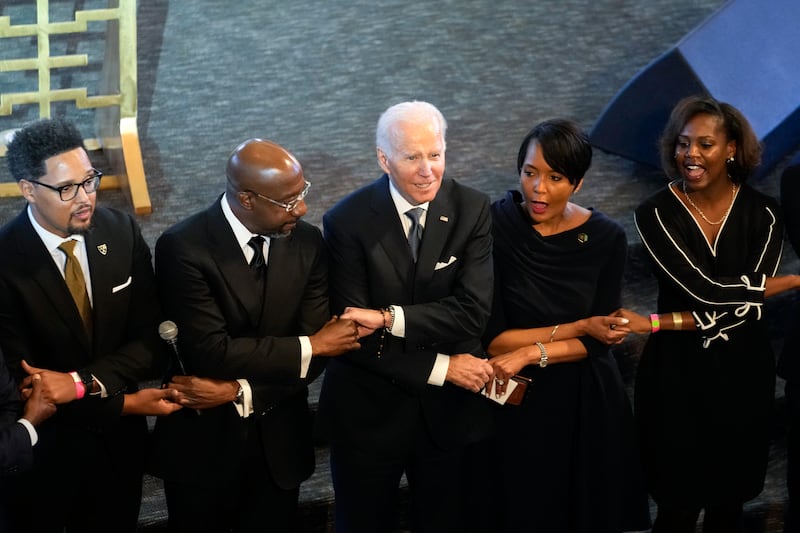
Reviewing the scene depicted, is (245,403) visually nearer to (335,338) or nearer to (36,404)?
(335,338)

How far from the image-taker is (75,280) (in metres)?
3.02

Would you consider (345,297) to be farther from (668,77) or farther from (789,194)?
(668,77)

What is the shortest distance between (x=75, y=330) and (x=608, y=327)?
5.53ft

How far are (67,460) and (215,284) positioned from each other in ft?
2.24

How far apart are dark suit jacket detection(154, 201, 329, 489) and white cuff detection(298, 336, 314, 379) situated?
0.06 feet

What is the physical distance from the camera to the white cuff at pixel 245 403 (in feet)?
10.3

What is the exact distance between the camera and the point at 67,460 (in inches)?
121

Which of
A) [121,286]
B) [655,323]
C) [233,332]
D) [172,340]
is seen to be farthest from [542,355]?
[121,286]

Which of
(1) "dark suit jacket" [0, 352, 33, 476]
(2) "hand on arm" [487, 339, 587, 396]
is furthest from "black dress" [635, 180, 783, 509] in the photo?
(1) "dark suit jacket" [0, 352, 33, 476]

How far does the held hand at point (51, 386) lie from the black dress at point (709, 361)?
76.8 inches

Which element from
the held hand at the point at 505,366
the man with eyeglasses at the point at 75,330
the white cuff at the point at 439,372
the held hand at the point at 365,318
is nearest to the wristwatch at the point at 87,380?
the man with eyeglasses at the point at 75,330

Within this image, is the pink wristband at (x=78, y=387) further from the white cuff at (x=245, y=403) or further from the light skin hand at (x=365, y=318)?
the light skin hand at (x=365, y=318)

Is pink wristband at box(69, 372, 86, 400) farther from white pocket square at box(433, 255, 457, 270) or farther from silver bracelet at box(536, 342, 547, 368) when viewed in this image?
silver bracelet at box(536, 342, 547, 368)

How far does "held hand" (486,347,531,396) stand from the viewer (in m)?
3.42
